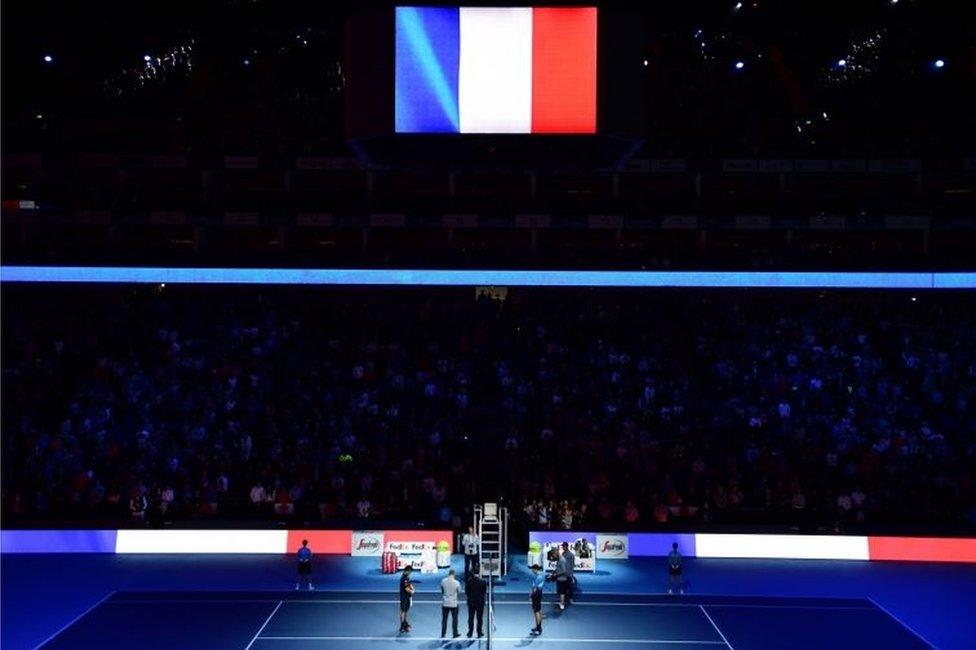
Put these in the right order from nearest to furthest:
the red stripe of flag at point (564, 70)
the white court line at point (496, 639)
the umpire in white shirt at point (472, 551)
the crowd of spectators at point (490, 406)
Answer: the red stripe of flag at point (564, 70), the white court line at point (496, 639), the umpire in white shirt at point (472, 551), the crowd of spectators at point (490, 406)

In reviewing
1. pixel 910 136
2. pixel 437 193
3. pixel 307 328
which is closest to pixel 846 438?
pixel 910 136

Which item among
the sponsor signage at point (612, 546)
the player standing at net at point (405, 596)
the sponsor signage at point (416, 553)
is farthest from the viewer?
the sponsor signage at point (612, 546)

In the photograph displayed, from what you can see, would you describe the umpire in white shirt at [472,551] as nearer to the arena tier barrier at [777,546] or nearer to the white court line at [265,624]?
the arena tier barrier at [777,546]

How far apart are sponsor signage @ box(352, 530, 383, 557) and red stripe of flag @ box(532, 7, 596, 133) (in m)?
16.8

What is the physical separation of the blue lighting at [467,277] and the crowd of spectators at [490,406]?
4178mm

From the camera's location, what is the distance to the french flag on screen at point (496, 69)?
10.7m

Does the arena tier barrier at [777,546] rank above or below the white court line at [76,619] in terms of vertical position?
above

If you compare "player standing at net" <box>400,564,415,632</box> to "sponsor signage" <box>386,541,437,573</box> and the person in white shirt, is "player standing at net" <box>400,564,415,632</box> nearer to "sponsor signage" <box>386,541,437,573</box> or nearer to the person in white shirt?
the person in white shirt

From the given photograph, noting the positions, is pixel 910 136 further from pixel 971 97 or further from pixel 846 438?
pixel 846 438

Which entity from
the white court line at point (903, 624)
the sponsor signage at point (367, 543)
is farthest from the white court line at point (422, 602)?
the sponsor signage at point (367, 543)

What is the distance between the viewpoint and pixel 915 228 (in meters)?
33.9

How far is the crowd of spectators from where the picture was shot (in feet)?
91.1

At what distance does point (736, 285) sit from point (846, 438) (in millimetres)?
5506

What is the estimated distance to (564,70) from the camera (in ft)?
35.3
